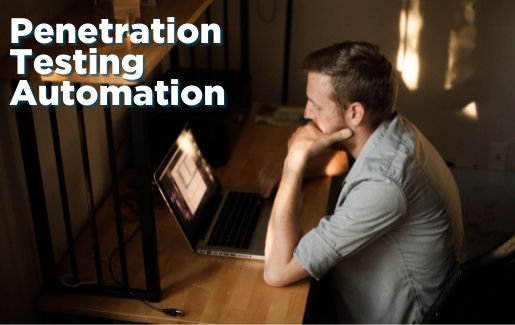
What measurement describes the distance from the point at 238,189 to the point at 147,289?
1.95 feet

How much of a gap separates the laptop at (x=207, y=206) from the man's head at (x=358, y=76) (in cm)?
46

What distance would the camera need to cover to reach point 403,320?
1740 millimetres

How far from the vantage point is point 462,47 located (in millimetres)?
2637

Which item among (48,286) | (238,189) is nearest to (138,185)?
(48,286)

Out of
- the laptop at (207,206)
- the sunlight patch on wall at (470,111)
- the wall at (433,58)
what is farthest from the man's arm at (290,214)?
the sunlight patch on wall at (470,111)

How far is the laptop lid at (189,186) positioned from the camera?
69.7 inches

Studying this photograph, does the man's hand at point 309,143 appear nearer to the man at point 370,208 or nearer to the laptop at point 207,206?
the man at point 370,208

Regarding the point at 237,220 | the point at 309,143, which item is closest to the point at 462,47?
the point at 309,143

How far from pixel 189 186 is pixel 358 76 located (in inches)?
23.3

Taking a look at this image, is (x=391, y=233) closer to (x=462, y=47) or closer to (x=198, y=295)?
(x=198, y=295)

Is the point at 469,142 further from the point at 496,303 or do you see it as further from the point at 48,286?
the point at 48,286

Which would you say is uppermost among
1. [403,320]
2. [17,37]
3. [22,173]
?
[17,37]

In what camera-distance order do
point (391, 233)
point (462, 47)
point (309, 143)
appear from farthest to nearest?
point (462, 47) → point (309, 143) → point (391, 233)

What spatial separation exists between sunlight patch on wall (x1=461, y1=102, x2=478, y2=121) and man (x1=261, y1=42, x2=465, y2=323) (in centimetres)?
105
